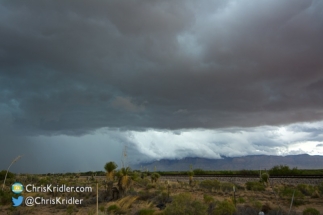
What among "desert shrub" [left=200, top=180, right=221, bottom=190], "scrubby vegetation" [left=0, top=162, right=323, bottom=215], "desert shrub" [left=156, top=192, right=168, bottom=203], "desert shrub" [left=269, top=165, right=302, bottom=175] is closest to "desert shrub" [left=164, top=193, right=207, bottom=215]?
"scrubby vegetation" [left=0, top=162, right=323, bottom=215]

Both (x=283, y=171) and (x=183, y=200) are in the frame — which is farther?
(x=283, y=171)

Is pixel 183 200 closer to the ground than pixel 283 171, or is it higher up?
higher up

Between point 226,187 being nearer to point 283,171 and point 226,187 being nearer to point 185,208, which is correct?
point 185,208

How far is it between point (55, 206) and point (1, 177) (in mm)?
32465

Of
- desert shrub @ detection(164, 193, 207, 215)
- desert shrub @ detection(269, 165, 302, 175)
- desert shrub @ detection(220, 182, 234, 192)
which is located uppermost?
desert shrub @ detection(164, 193, 207, 215)

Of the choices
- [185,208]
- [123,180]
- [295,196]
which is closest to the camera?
[185,208]

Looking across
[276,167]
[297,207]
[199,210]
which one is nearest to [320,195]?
[297,207]

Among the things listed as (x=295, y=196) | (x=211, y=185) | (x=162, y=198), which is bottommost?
(x=211, y=185)

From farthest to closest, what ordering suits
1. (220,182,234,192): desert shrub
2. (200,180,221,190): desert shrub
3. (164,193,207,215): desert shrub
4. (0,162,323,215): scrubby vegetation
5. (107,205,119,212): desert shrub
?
(200,180,221,190): desert shrub → (220,182,234,192): desert shrub → (107,205,119,212): desert shrub → (0,162,323,215): scrubby vegetation → (164,193,207,215): desert shrub

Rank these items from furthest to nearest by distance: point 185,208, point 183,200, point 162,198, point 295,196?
point 295,196
point 162,198
point 183,200
point 185,208

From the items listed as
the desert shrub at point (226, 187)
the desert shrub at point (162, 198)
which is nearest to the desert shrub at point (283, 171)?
the desert shrub at point (226, 187)

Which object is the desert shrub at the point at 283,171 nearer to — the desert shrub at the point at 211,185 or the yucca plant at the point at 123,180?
the desert shrub at the point at 211,185

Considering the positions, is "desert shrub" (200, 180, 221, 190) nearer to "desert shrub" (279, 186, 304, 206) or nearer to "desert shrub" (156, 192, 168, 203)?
"desert shrub" (279, 186, 304, 206)

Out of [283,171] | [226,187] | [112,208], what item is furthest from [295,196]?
[283,171]
